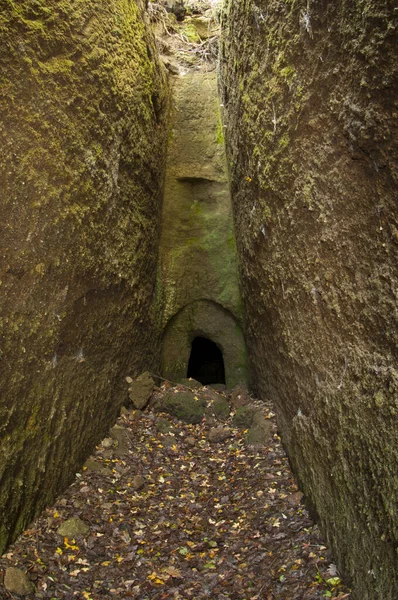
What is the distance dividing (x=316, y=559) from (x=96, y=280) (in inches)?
99.1

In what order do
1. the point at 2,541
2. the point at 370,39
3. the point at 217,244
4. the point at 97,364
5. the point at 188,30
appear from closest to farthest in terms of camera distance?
1. the point at 370,39
2. the point at 2,541
3. the point at 97,364
4. the point at 217,244
5. the point at 188,30

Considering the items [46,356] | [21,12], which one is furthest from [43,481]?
[21,12]

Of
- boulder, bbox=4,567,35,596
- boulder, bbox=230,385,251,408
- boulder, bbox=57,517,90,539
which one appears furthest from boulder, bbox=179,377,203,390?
boulder, bbox=4,567,35,596

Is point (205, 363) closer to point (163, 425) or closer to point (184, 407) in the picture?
point (184, 407)

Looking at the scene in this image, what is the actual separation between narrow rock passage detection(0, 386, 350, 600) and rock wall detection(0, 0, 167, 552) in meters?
0.25

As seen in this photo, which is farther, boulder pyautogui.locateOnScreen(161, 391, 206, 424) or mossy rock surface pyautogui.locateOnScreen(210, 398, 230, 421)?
mossy rock surface pyautogui.locateOnScreen(210, 398, 230, 421)

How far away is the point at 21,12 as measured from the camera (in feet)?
9.37

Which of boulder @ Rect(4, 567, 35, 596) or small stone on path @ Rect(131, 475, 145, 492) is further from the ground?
small stone on path @ Rect(131, 475, 145, 492)

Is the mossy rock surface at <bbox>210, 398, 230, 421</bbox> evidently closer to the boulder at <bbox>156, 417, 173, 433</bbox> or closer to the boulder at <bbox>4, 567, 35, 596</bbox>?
the boulder at <bbox>156, 417, 173, 433</bbox>

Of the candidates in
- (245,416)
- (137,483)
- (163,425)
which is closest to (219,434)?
(245,416)

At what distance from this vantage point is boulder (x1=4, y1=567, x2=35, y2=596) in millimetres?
2834

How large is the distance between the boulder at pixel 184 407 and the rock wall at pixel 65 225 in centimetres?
56

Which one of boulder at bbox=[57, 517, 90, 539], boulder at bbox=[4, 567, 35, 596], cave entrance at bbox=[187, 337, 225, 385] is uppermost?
cave entrance at bbox=[187, 337, 225, 385]

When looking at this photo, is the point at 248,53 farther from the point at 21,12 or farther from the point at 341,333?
the point at 341,333
